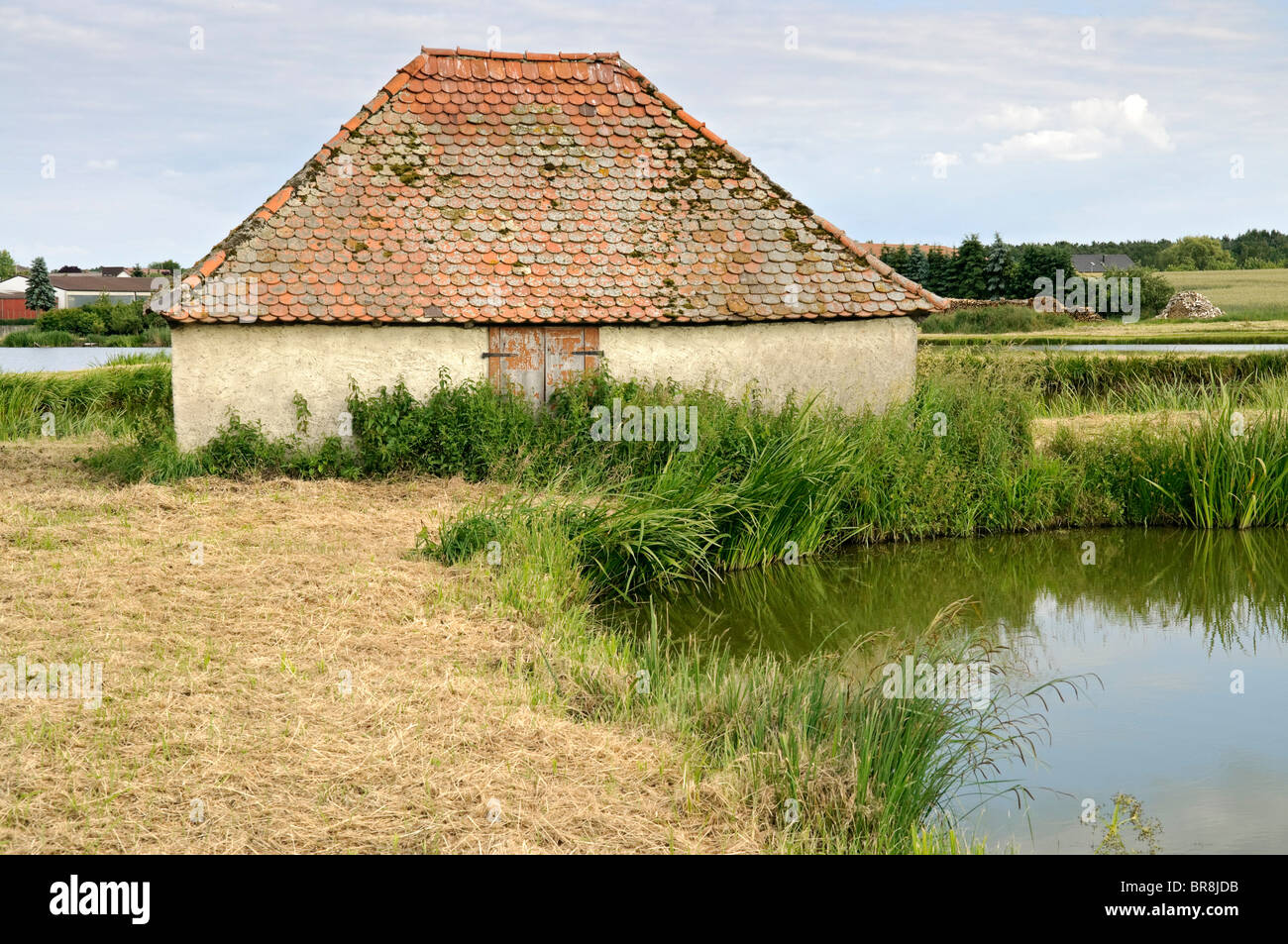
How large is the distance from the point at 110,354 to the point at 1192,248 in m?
98.9

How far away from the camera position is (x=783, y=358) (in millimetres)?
16938

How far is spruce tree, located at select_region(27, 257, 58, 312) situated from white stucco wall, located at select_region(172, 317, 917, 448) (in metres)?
43.3

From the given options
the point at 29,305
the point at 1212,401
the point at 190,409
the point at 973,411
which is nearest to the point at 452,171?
the point at 190,409

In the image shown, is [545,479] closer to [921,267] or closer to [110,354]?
[110,354]

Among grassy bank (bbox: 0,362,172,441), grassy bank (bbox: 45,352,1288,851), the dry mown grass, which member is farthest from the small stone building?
grassy bank (bbox: 0,362,172,441)

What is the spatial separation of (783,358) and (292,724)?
1141 cm

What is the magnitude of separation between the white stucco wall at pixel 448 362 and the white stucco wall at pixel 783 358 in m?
0.01

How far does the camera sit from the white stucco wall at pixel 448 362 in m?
15.4

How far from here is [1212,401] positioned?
1620cm

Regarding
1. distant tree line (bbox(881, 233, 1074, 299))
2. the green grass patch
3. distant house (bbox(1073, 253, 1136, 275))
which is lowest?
the green grass patch
